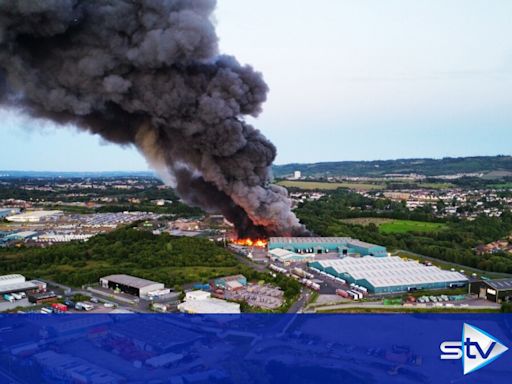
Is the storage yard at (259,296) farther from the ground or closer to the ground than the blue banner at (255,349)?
farther from the ground

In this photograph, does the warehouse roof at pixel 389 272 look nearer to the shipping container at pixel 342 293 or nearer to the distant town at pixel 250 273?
the distant town at pixel 250 273

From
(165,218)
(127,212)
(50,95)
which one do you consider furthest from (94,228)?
(50,95)

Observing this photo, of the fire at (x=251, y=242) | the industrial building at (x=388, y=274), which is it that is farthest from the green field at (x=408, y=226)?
the industrial building at (x=388, y=274)

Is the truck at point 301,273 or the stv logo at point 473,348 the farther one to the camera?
the truck at point 301,273

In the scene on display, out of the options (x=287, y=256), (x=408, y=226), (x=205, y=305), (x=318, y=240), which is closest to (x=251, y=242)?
(x=318, y=240)

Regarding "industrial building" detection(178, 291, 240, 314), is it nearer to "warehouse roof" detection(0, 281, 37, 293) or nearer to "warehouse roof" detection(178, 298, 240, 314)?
"warehouse roof" detection(178, 298, 240, 314)

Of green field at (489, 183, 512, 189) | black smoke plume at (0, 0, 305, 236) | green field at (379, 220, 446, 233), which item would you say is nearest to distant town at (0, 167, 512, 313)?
green field at (379, 220, 446, 233)
